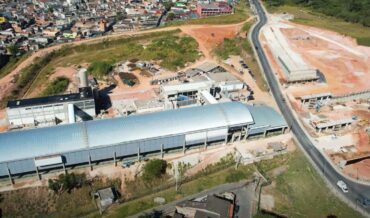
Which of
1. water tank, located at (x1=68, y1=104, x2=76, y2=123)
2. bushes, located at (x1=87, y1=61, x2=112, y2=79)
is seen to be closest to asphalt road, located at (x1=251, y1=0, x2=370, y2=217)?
bushes, located at (x1=87, y1=61, x2=112, y2=79)

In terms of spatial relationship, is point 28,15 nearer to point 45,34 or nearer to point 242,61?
point 45,34

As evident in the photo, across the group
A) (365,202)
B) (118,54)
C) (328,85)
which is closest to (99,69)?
(118,54)

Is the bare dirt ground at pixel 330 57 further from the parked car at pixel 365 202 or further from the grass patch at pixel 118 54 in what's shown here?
the parked car at pixel 365 202

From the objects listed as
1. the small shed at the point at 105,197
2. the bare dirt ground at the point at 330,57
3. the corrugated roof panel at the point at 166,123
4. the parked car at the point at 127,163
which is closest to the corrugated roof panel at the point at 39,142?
the corrugated roof panel at the point at 166,123

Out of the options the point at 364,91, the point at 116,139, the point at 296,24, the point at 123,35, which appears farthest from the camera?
the point at 296,24

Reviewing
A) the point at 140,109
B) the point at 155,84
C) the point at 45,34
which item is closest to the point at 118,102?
the point at 140,109

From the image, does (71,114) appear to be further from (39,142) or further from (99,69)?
(99,69)
